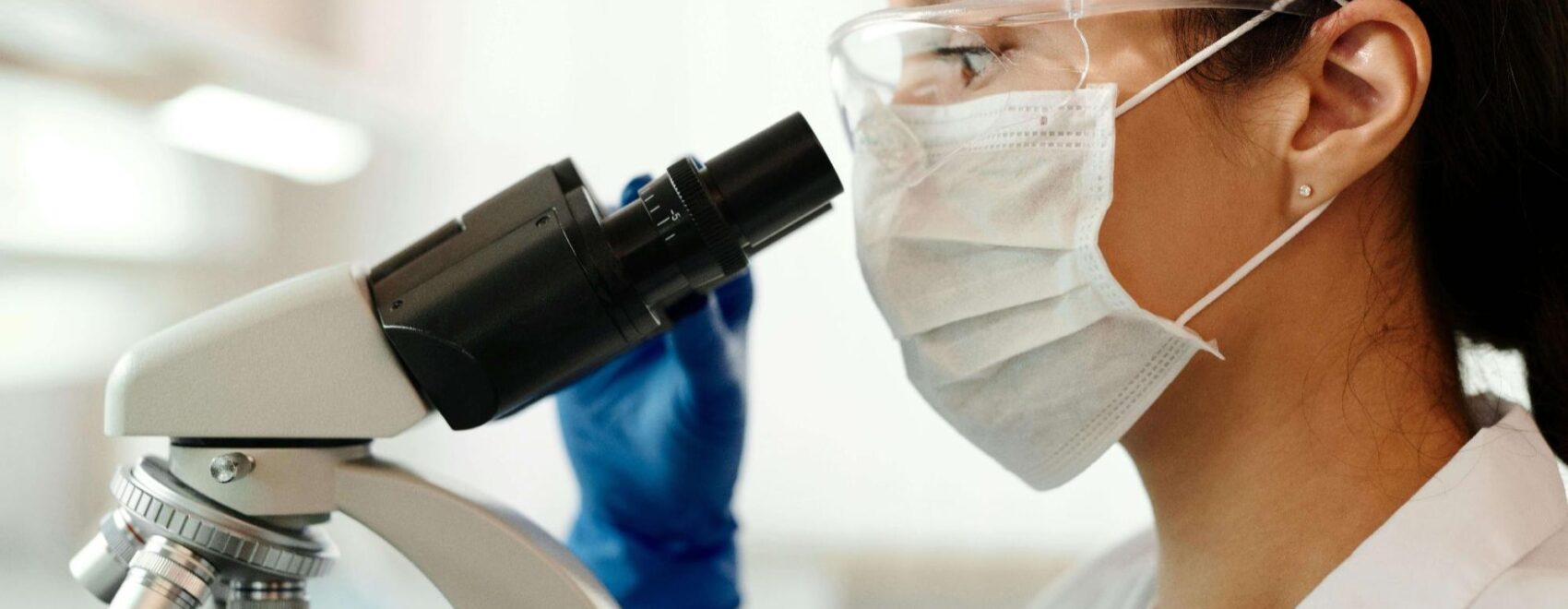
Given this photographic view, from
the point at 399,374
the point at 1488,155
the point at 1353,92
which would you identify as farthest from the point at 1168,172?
the point at 399,374

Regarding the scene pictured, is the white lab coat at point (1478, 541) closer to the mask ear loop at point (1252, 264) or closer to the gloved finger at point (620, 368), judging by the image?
the mask ear loop at point (1252, 264)

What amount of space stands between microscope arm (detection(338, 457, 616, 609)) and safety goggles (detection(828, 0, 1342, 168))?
1.30ft

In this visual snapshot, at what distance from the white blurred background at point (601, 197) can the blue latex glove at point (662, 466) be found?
805 mm

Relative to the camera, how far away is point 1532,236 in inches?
32.0

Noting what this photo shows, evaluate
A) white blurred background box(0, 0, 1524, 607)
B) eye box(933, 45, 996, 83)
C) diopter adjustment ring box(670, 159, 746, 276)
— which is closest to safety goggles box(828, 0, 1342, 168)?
eye box(933, 45, 996, 83)

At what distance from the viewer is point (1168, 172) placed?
0.76 meters

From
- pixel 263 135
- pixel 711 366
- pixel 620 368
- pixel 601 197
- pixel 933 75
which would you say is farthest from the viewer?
pixel 601 197

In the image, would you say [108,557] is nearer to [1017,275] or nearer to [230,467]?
[230,467]

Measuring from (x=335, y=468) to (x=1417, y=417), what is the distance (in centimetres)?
73

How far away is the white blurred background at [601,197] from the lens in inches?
71.9

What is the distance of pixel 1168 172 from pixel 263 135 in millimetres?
1616

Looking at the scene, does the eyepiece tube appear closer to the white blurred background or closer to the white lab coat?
the white lab coat

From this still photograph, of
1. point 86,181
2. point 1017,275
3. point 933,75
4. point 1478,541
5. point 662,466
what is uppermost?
point 86,181

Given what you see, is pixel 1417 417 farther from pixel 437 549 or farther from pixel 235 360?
pixel 235 360
